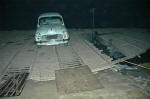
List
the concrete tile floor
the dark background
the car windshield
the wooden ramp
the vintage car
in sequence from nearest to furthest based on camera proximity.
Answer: the concrete tile floor, the wooden ramp, the vintage car, the car windshield, the dark background

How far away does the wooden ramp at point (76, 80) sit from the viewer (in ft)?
16.0

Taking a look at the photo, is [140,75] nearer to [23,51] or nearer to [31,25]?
[23,51]

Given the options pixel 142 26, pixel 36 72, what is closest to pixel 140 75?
pixel 36 72

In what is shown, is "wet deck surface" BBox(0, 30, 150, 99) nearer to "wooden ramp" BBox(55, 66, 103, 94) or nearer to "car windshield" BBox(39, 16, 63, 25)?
"wooden ramp" BBox(55, 66, 103, 94)

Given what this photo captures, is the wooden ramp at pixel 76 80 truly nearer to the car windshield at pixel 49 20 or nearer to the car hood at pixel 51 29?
the car hood at pixel 51 29

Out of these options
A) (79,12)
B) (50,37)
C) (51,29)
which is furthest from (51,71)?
(79,12)

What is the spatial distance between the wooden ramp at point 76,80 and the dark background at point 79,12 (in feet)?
30.4

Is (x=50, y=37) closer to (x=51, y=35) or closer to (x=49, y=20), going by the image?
(x=51, y=35)

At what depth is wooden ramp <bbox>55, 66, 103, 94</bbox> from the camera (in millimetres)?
4883

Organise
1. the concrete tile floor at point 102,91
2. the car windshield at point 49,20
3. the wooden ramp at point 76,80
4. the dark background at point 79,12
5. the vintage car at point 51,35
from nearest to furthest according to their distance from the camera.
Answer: the concrete tile floor at point 102,91 < the wooden ramp at point 76,80 < the vintage car at point 51,35 < the car windshield at point 49,20 < the dark background at point 79,12

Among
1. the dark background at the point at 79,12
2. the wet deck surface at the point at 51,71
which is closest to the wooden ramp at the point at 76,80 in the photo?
the wet deck surface at the point at 51,71

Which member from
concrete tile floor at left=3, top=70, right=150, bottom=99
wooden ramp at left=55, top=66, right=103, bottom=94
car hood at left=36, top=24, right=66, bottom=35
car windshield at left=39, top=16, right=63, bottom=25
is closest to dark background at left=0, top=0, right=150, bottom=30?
Answer: car windshield at left=39, top=16, right=63, bottom=25

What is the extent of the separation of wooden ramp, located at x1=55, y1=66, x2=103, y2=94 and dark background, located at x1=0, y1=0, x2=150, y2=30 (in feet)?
30.4

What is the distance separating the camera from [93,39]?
10805mm
